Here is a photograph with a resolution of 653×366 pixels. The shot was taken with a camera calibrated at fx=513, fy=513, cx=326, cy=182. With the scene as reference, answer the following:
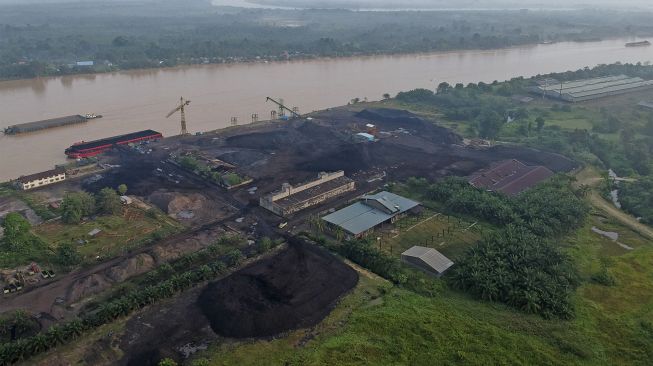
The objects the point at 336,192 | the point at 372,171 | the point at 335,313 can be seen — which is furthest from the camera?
the point at 372,171

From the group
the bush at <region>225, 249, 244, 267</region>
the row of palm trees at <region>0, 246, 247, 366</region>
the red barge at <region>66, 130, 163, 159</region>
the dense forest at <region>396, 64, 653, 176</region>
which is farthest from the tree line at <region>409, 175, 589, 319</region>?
the red barge at <region>66, 130, 163, 159</region>

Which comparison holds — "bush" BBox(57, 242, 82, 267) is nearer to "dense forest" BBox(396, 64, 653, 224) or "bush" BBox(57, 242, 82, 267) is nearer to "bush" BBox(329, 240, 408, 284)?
"bush" BBox(329, 240, 408, 284)

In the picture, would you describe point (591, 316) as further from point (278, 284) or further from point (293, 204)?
point (293, 204)

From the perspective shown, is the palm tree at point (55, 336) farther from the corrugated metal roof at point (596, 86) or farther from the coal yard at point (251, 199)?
the corrugated metal roof at point (596, 86)

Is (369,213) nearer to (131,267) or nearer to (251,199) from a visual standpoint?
(251,199)

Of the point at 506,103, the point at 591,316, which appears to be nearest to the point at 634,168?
the point at 506,103

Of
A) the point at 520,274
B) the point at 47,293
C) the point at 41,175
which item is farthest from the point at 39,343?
the point at 520,274
